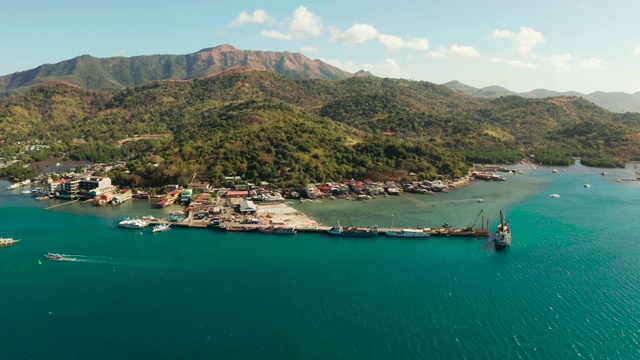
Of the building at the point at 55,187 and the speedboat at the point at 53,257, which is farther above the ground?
the building at the point at 55,187

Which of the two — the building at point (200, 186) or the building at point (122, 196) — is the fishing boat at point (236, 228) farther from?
the building at point (122, 196)

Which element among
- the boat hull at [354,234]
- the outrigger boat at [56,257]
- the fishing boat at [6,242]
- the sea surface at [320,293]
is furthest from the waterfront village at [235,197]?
the fishing boat at [6,242]

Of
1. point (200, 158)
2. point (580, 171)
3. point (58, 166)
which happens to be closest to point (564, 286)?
point (200, 158)

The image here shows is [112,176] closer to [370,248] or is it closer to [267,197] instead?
[267,197]

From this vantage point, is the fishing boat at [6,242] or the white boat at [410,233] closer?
the fishing boat at [6,242]

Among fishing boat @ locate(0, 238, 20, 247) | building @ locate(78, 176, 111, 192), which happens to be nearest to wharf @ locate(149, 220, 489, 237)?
fishing boat @ locate(0, 238, 20, 247)

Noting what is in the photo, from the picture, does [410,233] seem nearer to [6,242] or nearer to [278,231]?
[278,231]

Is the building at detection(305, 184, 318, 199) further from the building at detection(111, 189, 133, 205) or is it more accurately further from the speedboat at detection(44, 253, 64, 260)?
the speedboat at detection(44, 253, 64, 260)
